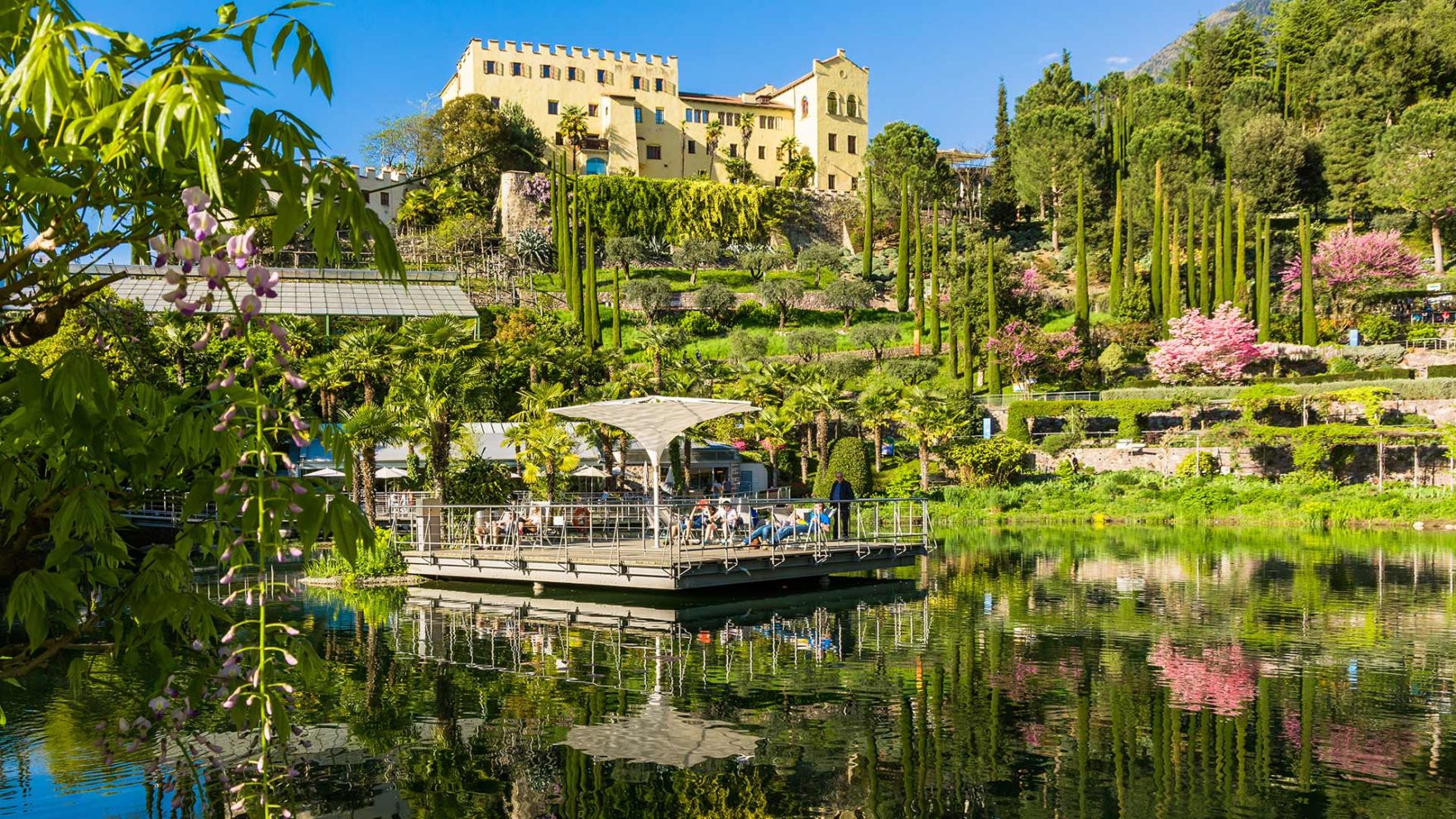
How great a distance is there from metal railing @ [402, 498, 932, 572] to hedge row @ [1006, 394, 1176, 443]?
→ 20.0 meters

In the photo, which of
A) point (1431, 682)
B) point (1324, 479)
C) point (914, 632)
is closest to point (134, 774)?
point (914, 632)

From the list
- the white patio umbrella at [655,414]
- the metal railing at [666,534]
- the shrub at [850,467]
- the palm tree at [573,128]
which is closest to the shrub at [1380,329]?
the shrub at [850,467]

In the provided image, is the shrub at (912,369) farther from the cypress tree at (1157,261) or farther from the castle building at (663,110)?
the castle building at (663,110)

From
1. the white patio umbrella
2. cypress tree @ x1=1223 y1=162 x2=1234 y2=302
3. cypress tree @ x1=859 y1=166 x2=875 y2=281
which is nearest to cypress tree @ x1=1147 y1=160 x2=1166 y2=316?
cypress tree @ x1=1223 y1=162 x2=1234 y2=302

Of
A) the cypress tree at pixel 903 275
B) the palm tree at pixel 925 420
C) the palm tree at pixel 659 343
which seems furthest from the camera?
the cypress tree at pixel 903 275

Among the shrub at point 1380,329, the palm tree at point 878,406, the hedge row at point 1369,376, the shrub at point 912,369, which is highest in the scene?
the shrub at point 1380,329

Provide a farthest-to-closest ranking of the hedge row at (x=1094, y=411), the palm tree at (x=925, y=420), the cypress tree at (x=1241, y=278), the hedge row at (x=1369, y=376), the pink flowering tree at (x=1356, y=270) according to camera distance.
→ the pink flowering tree at (x=1356, y=270), the cypress tree at (x=1241, y=278), the hedge row at (x=1094, y=411), the hedge row at (x=1369, y=376), the palm tree at (x=925, y=420)

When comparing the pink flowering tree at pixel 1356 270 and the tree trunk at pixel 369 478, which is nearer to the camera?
the tree trunk at pixel 369 478

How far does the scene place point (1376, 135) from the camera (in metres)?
59.6

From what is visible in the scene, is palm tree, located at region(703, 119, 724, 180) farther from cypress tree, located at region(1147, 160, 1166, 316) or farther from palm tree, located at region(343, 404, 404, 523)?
palm tree, located at region(343, 404, 404, 523)

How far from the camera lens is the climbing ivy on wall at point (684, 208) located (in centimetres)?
6462

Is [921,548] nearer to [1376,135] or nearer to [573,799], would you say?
[573,799]

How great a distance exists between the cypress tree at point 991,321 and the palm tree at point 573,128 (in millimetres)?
28246

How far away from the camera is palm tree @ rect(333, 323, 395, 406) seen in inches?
1049
